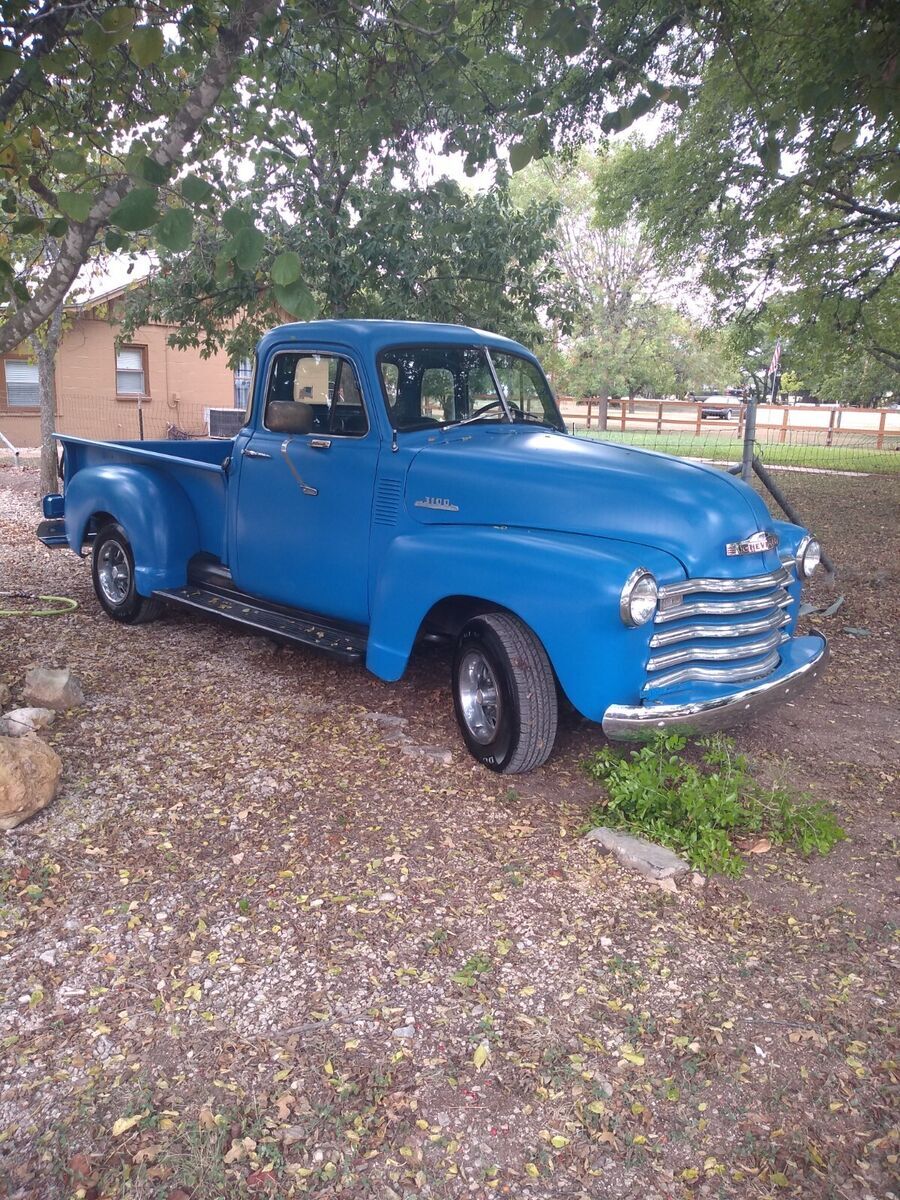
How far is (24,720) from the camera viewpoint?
448 cm

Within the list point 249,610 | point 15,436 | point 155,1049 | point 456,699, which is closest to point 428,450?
point 456,699

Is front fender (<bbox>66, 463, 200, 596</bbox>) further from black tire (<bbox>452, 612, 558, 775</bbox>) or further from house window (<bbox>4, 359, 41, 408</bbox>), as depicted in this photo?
house window (<bbox>4, 359, 41, 408</bbox>)

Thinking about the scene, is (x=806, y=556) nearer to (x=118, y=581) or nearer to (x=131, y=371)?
(x=118, y=581)

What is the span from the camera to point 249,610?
548cm

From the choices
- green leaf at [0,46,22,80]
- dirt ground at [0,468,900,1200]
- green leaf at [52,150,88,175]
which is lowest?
dirt ground at [0,468,900,1200]

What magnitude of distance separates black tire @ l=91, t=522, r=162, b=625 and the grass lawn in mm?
11343

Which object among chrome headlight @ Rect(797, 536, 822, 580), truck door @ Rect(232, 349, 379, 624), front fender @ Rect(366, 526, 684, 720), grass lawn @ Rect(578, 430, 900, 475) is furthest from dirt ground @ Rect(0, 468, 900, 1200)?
grass lawn @ Rect(578, 430, 900, 475)

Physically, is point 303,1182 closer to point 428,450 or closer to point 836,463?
point 428,450

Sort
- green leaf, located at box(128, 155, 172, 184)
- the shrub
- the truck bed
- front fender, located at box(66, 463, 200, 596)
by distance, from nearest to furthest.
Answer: green leaf, located at box(128, 155, 172, 184) → the shrub → the truck bed → front fender, located at box(66, 463, 200, 596)

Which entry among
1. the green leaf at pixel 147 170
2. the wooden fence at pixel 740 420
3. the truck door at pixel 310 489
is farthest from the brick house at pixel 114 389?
the green leaf at pixel 147 170

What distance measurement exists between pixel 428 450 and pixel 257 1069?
→ 2.98 meters

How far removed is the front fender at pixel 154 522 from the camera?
19.8 feet

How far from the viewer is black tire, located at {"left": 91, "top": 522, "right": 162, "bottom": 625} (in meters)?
6.41

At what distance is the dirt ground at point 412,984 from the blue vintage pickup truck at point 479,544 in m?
0.58
